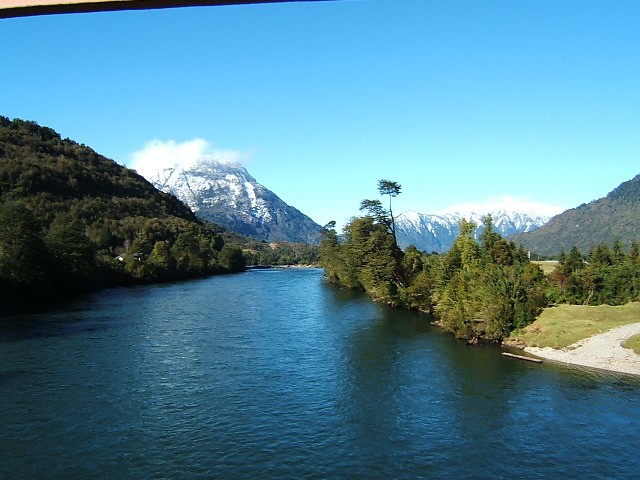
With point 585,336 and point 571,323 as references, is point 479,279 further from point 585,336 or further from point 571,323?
point 585,336

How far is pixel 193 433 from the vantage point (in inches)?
960

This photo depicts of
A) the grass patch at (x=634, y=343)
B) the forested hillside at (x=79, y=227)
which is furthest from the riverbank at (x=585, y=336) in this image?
the forested hillside at (x=79, y=227)

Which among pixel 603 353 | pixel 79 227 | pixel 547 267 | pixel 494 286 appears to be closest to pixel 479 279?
pixel 494 286

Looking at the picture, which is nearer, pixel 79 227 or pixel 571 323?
pixel 571 323

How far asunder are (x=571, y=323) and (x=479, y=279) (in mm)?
9905

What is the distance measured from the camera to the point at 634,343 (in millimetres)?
39250

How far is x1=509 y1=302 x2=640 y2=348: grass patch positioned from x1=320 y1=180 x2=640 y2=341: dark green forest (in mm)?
1453

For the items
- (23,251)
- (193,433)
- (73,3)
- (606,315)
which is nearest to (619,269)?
(606,315)

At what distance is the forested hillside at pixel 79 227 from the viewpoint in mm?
63656

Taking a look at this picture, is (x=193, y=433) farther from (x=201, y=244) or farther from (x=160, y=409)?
(x=201, y=244)

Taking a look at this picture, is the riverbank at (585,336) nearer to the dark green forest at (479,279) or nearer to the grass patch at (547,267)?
the dark green forest at (479,279)

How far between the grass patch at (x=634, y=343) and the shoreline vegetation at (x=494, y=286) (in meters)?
0.71

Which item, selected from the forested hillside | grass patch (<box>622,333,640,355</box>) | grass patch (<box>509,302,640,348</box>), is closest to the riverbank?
grass patch (<box>509,302,640,348</box>)

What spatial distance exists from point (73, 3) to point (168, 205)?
187 metres
